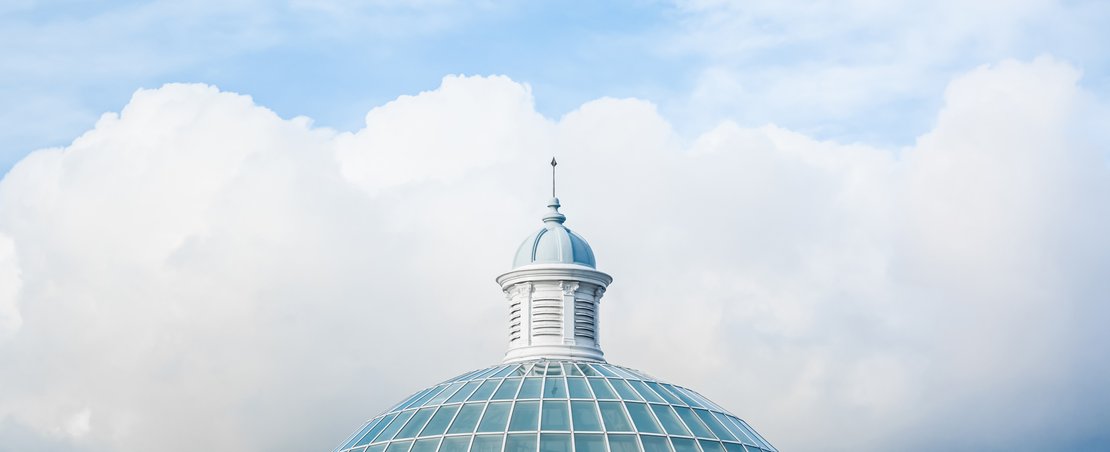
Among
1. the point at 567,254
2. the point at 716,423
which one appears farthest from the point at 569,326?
the point at 716,423

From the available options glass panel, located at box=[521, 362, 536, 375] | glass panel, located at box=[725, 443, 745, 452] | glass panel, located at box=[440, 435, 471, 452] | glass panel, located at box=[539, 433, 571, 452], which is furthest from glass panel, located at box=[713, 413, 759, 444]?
glass panel, located at box=[440, 435, 471, 452]

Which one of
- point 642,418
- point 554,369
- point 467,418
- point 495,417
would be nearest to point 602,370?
point 554,369

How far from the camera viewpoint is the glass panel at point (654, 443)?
2805 inches

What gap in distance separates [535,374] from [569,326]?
599 cm

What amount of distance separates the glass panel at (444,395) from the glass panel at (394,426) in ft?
3.23

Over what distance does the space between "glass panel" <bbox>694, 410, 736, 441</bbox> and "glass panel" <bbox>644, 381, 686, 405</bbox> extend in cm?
99

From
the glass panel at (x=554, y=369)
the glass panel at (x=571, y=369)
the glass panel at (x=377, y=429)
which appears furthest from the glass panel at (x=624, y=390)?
the glass panel at (x=377, y=429)

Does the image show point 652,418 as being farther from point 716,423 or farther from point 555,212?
point 555,212

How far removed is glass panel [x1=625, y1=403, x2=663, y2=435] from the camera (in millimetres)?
72562

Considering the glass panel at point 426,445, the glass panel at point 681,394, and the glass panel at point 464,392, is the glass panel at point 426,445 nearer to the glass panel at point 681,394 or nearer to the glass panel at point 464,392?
the glass panel at point 464,392

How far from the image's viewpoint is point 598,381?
76500 millimetres

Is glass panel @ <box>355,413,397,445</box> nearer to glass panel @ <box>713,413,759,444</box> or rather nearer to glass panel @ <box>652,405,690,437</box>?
glass panel @ <box>652,405,690,437</box>

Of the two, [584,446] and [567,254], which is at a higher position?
[567,254]

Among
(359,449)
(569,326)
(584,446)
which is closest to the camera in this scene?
(584,446)
